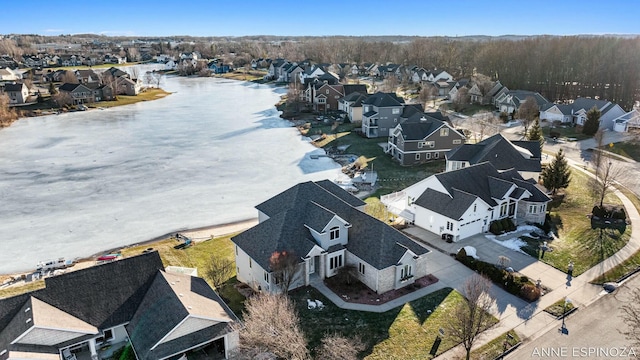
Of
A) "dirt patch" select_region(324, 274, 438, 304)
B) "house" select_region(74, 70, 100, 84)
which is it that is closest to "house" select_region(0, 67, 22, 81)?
"house" select_region(74, 70, 100, 84)

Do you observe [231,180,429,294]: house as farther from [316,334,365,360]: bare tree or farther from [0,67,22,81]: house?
[0,67,22,81]: house

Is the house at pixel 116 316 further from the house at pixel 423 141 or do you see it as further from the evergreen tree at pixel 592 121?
the evergreen tree at pixel 592 121

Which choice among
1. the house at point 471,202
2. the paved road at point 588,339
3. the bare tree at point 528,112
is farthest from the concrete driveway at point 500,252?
the bare tree at point 528,112

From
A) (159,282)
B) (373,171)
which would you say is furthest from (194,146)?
(159,282)

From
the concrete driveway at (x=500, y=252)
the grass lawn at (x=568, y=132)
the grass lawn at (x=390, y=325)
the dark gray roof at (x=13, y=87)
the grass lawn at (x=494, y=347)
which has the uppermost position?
the dark gray roof at (x=13, y=87)

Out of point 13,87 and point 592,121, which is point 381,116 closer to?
point 592,121
